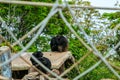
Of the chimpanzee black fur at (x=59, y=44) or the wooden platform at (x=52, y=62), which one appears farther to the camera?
the chimpanzee black fur at (x=59, y=44)

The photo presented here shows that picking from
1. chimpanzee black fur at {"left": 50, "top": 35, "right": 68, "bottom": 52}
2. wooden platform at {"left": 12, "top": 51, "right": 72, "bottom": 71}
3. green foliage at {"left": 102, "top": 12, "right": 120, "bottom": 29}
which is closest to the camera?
wooden platform at {"left": 12, "top": 51, "right": 72, "bottom": 71}

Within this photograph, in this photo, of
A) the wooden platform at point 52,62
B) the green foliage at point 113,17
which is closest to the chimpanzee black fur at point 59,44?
the wooden platform at point 52,62

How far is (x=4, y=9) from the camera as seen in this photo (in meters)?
11.5

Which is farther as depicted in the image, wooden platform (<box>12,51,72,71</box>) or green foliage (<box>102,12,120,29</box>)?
green foliage (<box>102,12,120,29</box>)

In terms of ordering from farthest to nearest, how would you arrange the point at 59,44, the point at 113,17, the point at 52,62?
the point at 113,17, the point at 59,44, the point at 52,62

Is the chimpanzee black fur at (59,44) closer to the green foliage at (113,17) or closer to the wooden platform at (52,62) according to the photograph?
the wooden platform at (52,62)

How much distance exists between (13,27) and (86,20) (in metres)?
1.58

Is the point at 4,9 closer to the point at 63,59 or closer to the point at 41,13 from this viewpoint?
the point at 41,13

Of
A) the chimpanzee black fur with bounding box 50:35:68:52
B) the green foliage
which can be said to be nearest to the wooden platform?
the chimpanzee black fur with bounding box 50:35:68:52

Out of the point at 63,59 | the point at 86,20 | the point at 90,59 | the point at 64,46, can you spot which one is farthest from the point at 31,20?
the point at 63,59

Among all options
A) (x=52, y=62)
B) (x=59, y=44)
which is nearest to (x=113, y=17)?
(x=59, y=44)

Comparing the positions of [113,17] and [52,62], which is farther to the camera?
[113,17]

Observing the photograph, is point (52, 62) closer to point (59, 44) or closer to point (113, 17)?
point (59, 44)

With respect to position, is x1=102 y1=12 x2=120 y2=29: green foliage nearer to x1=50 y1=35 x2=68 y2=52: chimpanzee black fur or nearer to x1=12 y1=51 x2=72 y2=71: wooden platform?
x1=50 y1=35 x2=68 y2=52: chimpanzee black fur
